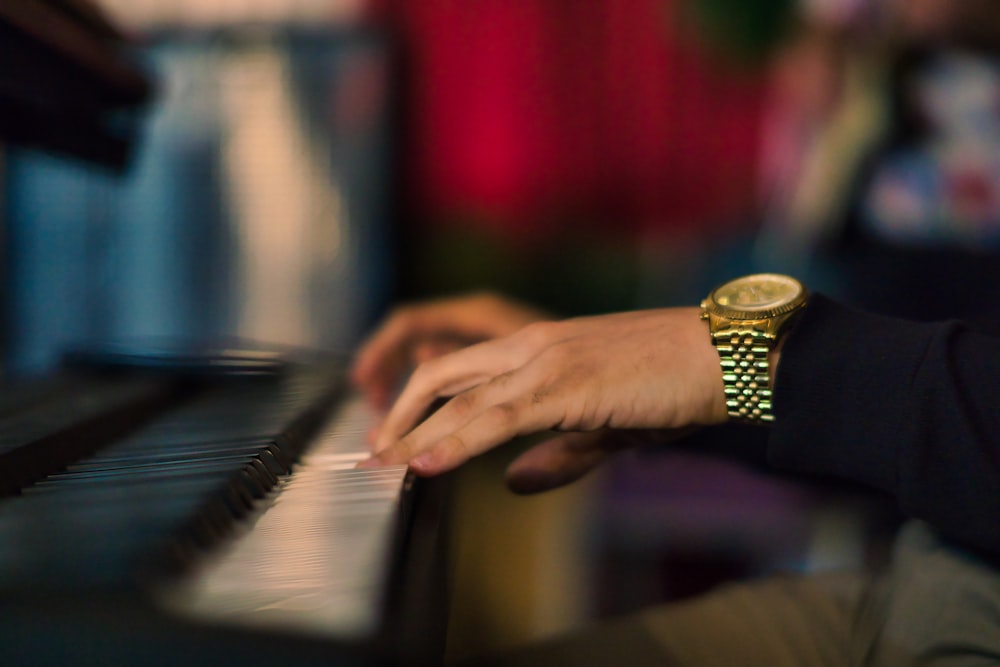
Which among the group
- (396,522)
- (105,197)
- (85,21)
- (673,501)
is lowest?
(673,501)

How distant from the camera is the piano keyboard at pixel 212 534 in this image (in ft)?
1.16

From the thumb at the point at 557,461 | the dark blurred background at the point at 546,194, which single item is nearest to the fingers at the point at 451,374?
the thumb at the point at 557,461

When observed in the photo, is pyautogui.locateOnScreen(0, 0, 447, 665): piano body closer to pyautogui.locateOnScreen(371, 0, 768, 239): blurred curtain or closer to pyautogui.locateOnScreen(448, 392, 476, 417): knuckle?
pyautogui.locateOnScreen(448, 392, 476, 417): knuckle

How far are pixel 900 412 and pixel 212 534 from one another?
19.0 inches

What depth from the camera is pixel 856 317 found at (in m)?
0.66

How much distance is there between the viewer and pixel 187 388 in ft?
3.27

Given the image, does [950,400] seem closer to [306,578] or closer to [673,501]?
[306,578]

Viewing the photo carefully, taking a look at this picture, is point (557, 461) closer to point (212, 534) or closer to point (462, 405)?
point (462, 405)

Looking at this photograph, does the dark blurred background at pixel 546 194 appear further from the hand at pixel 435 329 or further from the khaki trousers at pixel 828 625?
the khaki trousers at pixel 828 625

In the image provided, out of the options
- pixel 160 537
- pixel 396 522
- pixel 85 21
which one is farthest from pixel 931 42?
pixel 160 537

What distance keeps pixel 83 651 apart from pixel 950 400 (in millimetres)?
563

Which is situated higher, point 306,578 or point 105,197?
point 105,197

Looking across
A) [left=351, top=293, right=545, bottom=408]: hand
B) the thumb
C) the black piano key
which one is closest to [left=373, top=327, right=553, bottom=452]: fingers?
the thumb

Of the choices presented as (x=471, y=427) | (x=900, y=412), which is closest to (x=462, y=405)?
(x=471, y=427)
